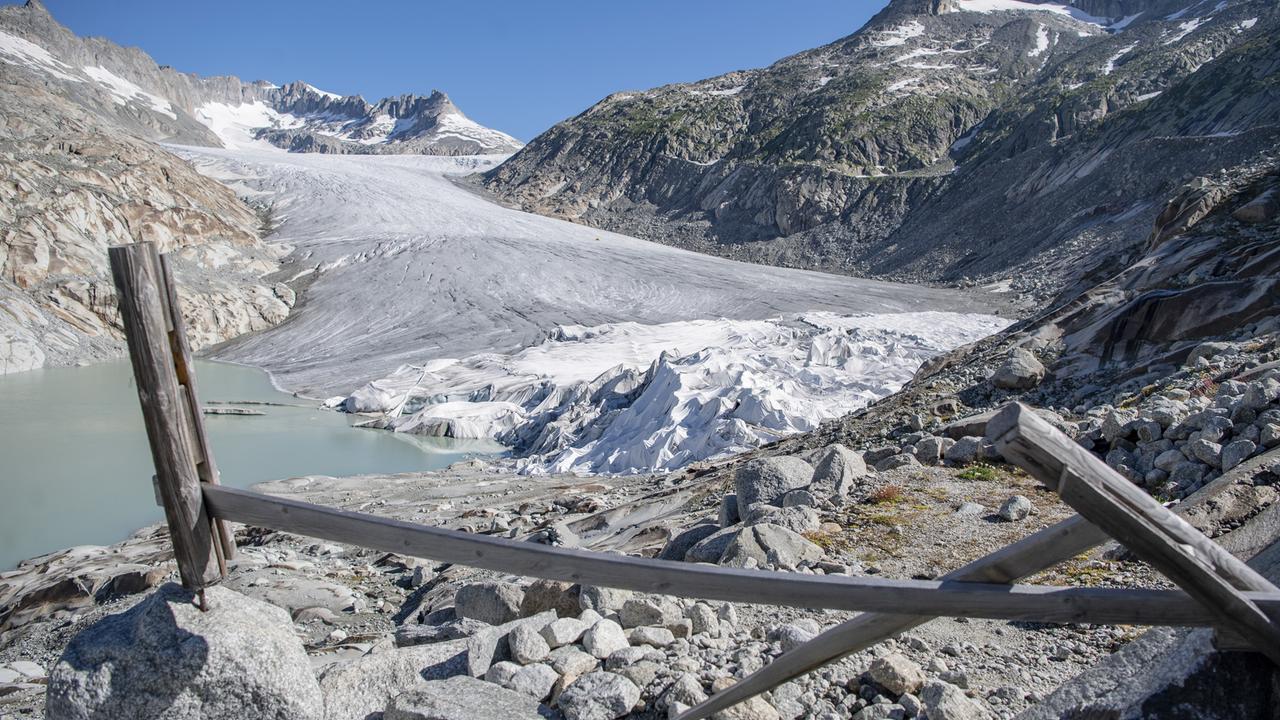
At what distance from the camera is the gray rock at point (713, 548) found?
15.1ft

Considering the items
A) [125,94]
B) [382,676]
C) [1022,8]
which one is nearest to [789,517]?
[382,676]

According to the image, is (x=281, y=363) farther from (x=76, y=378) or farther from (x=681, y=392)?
(x=681, y=392)

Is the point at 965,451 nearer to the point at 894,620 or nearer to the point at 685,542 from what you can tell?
the point at 685,542

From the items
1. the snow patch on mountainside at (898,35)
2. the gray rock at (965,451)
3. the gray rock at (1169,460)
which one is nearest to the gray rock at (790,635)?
the gray rock at (1169,460)

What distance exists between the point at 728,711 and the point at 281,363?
2552cm

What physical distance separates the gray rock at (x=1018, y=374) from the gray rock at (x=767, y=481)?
10.9 ft

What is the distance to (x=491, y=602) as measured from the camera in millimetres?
4367

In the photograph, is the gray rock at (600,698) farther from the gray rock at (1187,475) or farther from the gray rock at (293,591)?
the gray rock at (1187,475)

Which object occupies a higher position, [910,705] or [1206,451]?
[1206,451]

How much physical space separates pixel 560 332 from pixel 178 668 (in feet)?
68.8

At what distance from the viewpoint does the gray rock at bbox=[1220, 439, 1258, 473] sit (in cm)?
428

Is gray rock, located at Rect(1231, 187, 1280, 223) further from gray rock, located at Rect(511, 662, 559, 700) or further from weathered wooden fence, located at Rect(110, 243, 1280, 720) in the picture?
gray rock, located at Rect(511, 662, 559, 700)

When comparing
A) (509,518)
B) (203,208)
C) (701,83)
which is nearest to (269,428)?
(509,518)

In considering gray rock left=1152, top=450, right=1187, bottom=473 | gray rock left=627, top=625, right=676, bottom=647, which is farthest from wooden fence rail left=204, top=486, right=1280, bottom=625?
gray rock left=1152, top=450, right=1187, bottom=473
